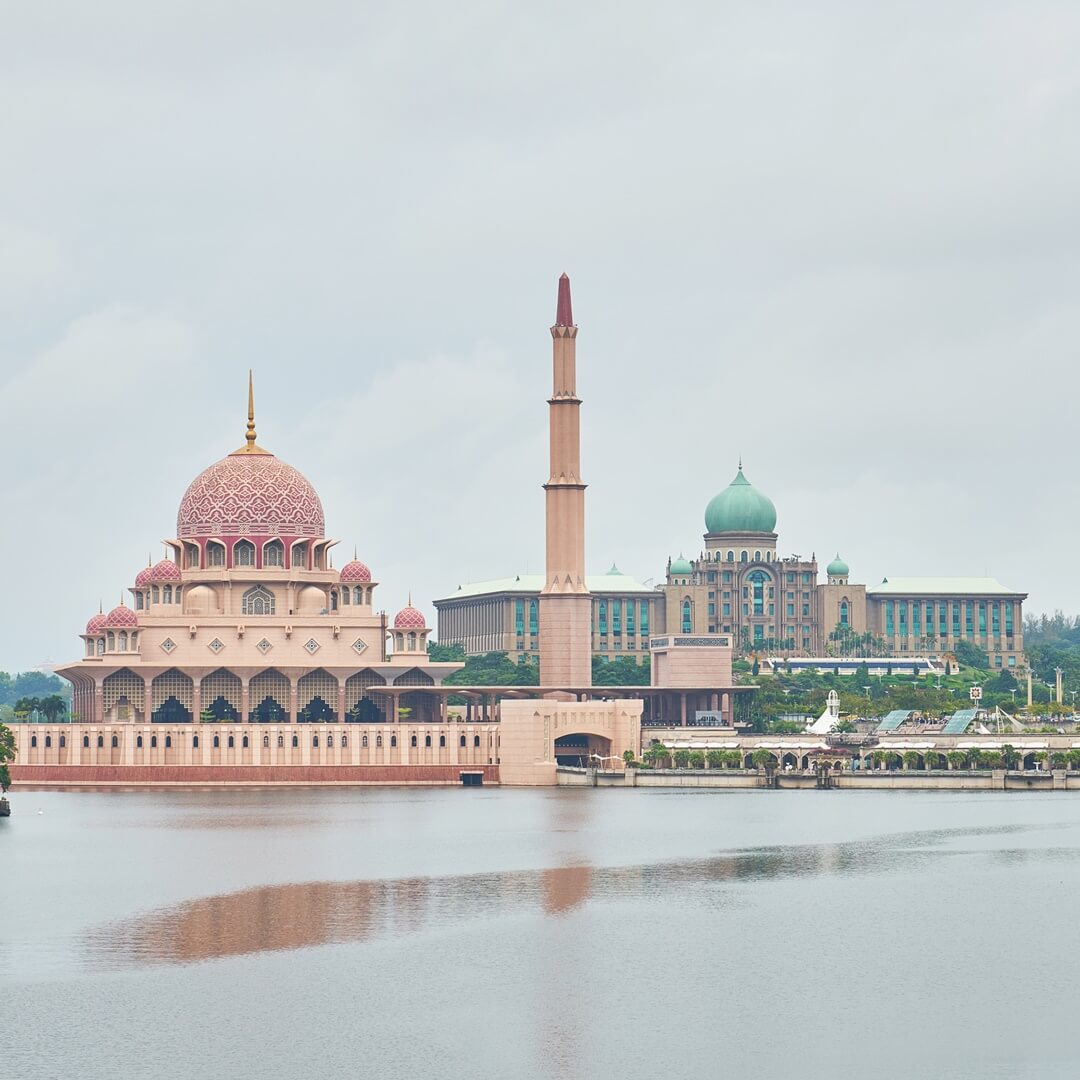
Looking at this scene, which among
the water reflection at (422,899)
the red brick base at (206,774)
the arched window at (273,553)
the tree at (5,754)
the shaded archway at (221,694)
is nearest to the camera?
the water reflection at (422,899)

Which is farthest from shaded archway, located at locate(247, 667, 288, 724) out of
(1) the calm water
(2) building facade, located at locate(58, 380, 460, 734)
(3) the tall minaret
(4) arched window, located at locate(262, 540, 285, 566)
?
(1) the calm water

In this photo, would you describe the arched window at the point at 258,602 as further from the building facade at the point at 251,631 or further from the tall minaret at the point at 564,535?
the tall minaret at the point at 564,535

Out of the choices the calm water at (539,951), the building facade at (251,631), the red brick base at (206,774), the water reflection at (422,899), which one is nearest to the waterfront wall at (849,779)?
the red brick base at (206,774)

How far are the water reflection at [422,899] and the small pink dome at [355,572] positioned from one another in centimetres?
6557

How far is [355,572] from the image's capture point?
522ft

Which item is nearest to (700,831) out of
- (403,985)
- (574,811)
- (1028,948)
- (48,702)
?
(574,811)

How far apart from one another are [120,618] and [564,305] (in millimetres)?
32393

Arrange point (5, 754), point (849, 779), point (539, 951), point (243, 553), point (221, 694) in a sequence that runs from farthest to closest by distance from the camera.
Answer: point (243, 553)
point (221, 694)
point (849, 779)
point (5, 754)
point (539, 951)

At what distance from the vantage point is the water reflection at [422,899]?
66250 millimetres

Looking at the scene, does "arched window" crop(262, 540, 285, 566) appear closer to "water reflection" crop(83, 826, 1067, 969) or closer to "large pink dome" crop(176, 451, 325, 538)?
"large pink dome" crop(176, 451, 325, 538)

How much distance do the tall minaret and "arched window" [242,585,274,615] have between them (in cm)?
1816

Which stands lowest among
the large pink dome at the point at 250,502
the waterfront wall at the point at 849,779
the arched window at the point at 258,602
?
the waterfront wall at the point at 849,779

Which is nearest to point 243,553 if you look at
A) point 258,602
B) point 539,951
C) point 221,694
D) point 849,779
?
point 258,602

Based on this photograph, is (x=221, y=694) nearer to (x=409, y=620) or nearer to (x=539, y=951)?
(x=409, y=620)
